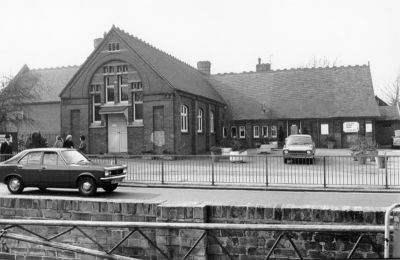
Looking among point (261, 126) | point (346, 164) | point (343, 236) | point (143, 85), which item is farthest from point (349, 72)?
point (343, 236)

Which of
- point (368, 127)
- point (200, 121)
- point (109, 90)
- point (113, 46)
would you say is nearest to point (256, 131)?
point (200, 121)

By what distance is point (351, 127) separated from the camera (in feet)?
133

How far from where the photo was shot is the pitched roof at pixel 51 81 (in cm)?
4488

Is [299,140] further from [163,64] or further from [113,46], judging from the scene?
[113,46]

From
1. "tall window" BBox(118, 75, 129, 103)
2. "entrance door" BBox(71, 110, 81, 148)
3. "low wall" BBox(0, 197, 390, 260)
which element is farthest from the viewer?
"entrance door" BBox(71, 110, 81, 148)

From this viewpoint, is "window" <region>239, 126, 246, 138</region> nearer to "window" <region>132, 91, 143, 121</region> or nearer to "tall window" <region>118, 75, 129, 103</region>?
"window" <region>132, 91, 143, 121</region>

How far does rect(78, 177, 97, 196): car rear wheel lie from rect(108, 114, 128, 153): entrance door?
1740 centimetres

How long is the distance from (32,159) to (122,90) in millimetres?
17426

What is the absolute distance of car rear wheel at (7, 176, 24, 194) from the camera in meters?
14.8

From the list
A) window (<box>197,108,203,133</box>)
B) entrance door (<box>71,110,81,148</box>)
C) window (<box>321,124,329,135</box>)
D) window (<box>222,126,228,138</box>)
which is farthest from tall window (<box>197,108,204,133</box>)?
window (<box>321,124,329,135</box>)

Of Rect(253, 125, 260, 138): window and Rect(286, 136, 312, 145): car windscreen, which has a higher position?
Rect(253, 125, 260, 138): window

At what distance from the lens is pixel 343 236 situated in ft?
25.9

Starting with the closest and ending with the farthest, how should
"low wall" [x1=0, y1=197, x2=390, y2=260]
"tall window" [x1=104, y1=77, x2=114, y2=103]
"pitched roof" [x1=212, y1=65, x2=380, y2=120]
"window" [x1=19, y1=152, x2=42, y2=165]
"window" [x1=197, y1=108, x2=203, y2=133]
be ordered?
"low wall" [x1=0, y1=197, x2=390, y2=260]
"window" [x1=19, y1=152, x2=42, y2=165]
"tall window" [x1=104, y1=77, x2=114, y2=103]
"window" [x1=197, y1=108, x2=203, y2=133]
"pitched roof" [x1=212, y1=65, x2=380, y2=120]

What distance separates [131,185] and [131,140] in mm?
14171
